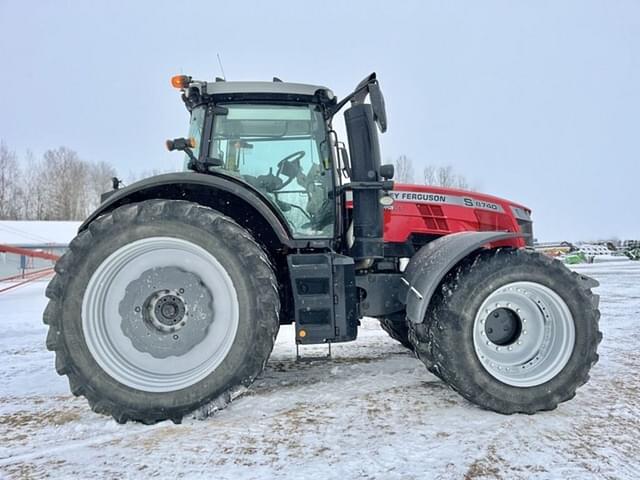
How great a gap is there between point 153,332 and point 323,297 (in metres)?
1.06

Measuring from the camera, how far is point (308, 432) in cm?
222

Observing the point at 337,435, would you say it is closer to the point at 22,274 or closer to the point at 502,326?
the point at 502,326

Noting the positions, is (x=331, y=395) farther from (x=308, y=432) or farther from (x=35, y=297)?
(x=35, y=297)

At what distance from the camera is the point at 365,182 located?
290 centimetres

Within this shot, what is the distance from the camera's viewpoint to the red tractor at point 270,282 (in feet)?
7.68

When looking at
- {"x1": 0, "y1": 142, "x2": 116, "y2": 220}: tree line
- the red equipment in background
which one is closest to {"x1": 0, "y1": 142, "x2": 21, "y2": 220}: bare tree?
{"x1": 0, "y1": 142, "x2": 116, "y2": 220}: tree line

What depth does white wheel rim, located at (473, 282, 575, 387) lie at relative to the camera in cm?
252

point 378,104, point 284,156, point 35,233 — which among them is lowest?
point 284,156

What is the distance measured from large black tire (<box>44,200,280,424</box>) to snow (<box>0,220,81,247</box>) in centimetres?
2318

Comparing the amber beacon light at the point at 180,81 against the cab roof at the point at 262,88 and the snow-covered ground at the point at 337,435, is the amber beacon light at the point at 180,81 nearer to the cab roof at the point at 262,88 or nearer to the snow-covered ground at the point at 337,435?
the cab roof at the point at 262,88

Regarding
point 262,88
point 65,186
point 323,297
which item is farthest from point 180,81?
point 65,186

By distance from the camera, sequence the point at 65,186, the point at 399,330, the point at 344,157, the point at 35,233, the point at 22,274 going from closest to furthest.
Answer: the point at 344,157 < the point at 399,330 < the point at 22,274 < the point at 35,233 < the point at 65,186

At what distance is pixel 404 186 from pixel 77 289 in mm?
2582

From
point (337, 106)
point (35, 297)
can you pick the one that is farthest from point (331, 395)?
point (35, 297)
